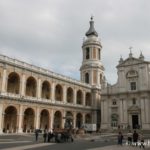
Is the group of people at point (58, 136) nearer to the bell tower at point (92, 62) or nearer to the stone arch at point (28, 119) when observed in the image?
the stone arch at point (28, 119)

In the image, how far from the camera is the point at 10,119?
4706 cm

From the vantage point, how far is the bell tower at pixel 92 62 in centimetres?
6956

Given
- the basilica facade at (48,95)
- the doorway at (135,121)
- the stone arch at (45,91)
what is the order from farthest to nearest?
the doorway at (135,121), the stone arch at (45,91), the basilica facade at (48,95)

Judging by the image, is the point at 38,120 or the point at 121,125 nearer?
the point at 38,120

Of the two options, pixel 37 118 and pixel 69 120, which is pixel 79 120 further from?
pixel 37 118

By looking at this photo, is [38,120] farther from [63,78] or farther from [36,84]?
[63,78]

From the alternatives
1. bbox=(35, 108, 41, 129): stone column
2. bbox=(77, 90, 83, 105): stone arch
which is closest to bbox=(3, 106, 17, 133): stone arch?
bbox=(35, 108, 41, 129): stone column

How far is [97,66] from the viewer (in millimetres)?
69688

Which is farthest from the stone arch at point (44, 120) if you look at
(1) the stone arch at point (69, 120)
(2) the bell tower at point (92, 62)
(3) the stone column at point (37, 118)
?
(2) the bell tower at point (92, 62)

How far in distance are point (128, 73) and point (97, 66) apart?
11.1 meters

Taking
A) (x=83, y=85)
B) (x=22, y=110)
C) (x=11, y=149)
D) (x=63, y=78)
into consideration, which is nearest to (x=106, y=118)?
(x=83, y=85)

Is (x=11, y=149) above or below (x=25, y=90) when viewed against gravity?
below

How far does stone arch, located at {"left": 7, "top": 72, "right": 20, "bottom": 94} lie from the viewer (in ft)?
154

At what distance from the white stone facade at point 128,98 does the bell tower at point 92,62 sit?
679cm
